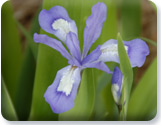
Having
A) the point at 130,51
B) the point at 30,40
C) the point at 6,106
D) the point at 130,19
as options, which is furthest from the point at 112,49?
the point at 6,106

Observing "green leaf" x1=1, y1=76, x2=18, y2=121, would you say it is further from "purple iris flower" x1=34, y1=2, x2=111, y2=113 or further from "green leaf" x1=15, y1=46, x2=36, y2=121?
"purple iris flower" x1=34, y1=2, x2=111, y2=113

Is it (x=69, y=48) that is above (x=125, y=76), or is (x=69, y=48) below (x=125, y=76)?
above

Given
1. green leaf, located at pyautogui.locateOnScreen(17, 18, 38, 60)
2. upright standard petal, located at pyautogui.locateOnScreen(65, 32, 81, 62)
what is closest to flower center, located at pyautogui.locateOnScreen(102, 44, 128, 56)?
upright standard petal, located at pyautogui.locateOnScreen(65, 32, 81, 62)

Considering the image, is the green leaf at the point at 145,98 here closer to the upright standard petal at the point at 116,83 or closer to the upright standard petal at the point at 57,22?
the upright standard petal at the point at 116,83

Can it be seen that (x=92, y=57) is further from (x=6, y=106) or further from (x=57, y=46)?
(x=6, y=106)

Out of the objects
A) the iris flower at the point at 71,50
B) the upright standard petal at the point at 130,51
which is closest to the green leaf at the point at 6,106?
the iris flower at the point at 71,50

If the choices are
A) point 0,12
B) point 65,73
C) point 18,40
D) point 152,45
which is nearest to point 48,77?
point 65,73
